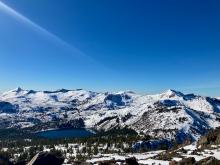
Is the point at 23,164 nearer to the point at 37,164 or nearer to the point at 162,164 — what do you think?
the point at 37,164

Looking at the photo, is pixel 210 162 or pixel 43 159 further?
pixel 43 159

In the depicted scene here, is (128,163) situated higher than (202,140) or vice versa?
(202,140)

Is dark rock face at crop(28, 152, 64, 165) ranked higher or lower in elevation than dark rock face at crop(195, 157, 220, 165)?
higher

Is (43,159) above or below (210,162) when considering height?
above

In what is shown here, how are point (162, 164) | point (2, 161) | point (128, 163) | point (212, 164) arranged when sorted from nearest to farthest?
point (212, 164) → point (128, 163) → point (162, 164) → point (2, 161)

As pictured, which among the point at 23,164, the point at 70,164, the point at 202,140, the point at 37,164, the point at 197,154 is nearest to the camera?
the point at 197,154

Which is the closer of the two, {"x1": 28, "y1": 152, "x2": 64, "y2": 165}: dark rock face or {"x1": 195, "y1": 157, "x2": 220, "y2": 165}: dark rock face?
{"x1": 195, "y1": 157, "x2": 220, "y2": 165}: dark rock face

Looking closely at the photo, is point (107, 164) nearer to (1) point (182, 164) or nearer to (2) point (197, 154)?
(1) point (182, 164)

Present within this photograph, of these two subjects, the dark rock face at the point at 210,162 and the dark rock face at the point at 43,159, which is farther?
the dark rock face at the point at 43,159

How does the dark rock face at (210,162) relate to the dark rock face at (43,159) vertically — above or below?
below

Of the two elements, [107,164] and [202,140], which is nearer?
[107,164]

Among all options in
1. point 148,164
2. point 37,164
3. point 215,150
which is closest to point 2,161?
point 37,164
